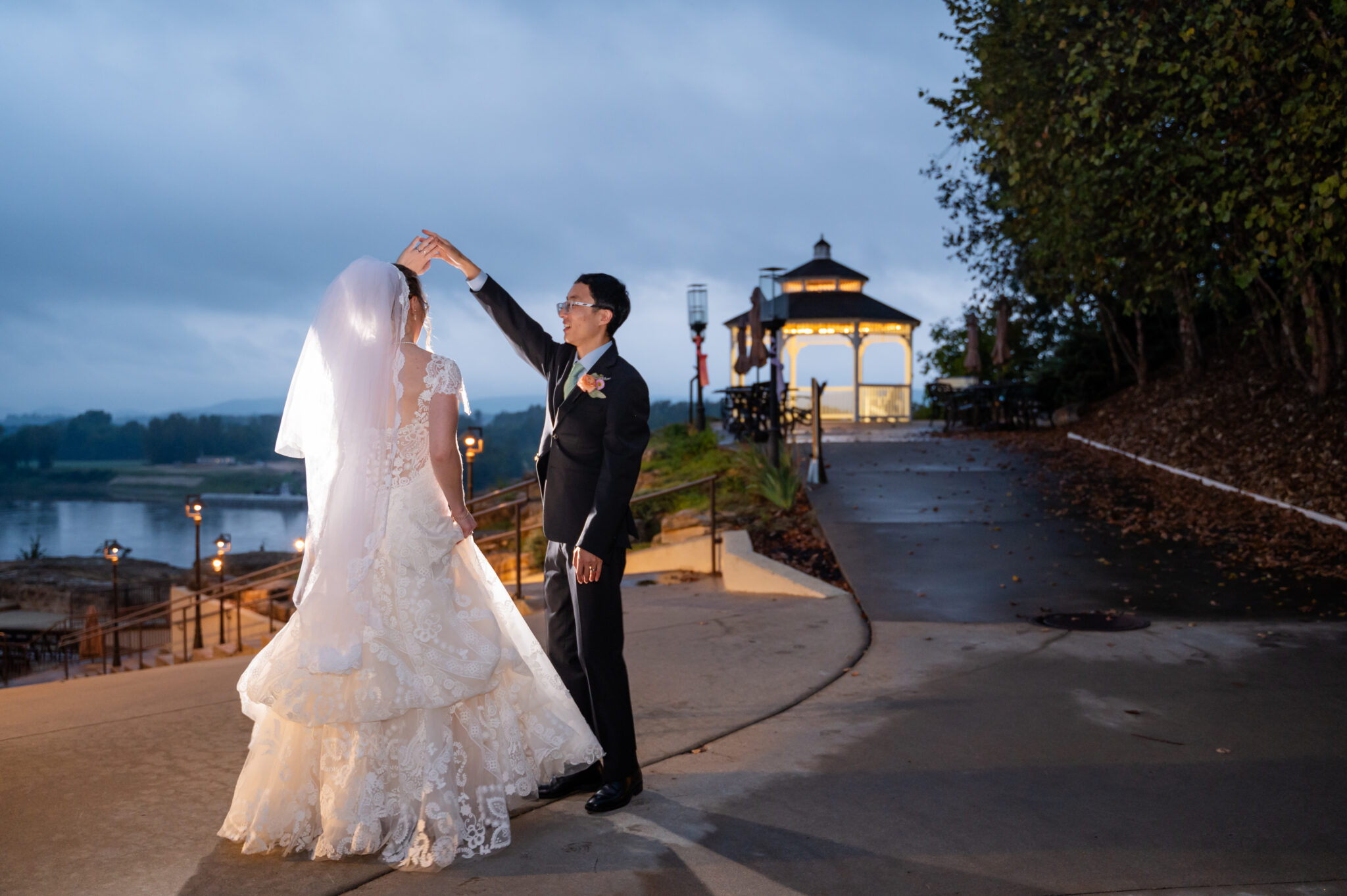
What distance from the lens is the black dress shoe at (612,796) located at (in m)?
3.79

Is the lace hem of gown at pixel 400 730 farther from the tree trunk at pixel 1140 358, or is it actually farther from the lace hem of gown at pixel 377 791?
the tree trunk at pixel 1140 358

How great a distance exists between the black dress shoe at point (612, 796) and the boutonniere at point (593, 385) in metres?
1.54

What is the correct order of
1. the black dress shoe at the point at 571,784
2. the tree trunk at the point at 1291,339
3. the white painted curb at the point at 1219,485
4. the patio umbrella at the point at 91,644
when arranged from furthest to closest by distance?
the patio umbrella at the point at 91,644 → the tree trunk at the point at 1291,339 → the white painted curb at the point at 1219,485 → the black dress shoe at the point at 571,784

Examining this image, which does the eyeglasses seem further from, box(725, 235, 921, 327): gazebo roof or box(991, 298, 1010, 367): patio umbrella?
box(725, 235, 921, 327): gazebo roof

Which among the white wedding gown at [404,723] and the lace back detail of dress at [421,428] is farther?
the lace back detail of dress at [421,428]

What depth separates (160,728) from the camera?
495 centimetres

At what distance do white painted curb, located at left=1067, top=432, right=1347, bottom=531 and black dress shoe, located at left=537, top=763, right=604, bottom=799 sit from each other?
8882 mm

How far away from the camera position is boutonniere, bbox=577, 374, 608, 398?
3.74m

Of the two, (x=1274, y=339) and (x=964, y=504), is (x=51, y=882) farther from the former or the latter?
(x=1274, y=339)

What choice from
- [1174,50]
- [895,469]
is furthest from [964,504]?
[1174,50]

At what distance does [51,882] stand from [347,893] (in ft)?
3.18

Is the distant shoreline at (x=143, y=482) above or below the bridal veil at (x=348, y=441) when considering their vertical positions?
below

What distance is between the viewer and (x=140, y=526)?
157 meters

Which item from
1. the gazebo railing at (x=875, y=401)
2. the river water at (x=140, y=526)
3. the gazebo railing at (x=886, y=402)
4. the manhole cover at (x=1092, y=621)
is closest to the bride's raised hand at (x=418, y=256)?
the manhole cover at (x=1092, y=621)
